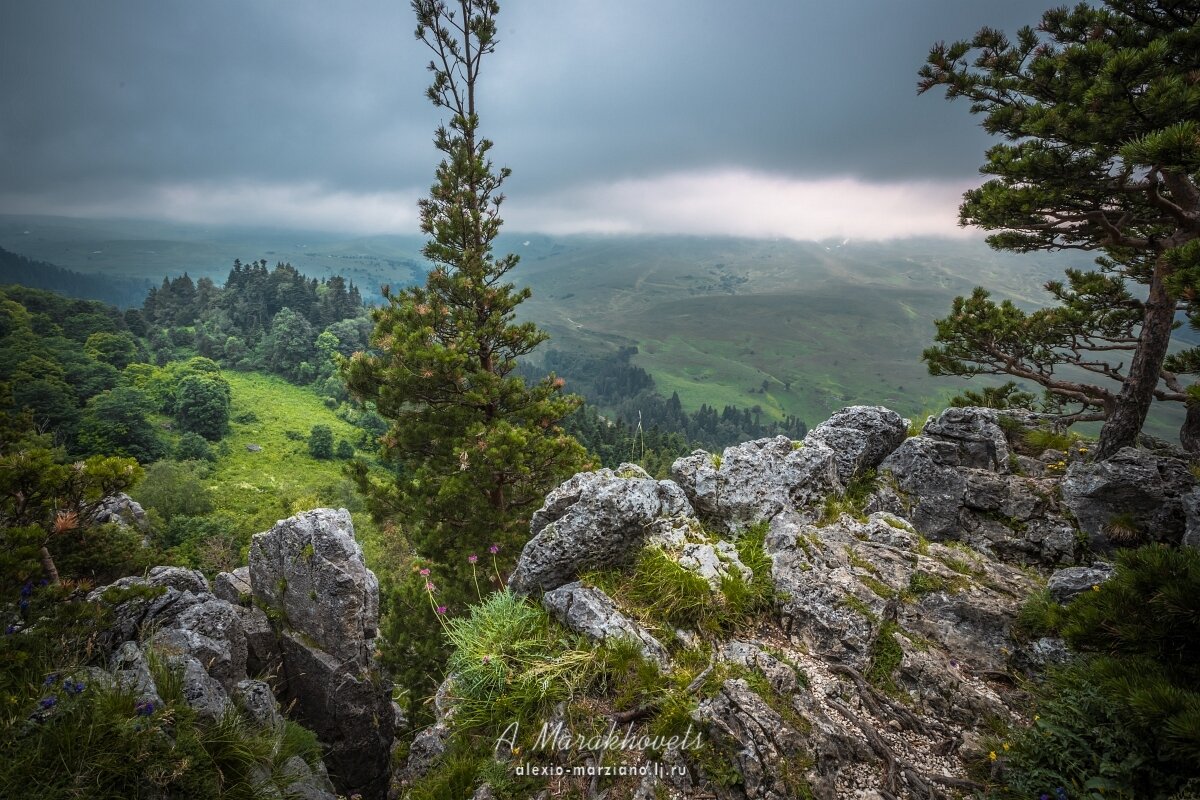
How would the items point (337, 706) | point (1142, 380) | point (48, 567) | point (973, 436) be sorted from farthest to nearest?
point (337, 706)
point (973, 436)
point (1142, 380)
point (48, 567)

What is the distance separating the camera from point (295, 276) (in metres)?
145

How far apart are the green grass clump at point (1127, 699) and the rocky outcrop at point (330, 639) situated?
14155 millimetres

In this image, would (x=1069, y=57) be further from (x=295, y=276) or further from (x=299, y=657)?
(x=295, y=276)

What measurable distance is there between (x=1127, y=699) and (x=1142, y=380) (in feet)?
25.8

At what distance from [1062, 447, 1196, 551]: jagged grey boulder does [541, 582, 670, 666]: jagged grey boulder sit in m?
6.88

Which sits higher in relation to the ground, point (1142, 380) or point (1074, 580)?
point (1142, 380)

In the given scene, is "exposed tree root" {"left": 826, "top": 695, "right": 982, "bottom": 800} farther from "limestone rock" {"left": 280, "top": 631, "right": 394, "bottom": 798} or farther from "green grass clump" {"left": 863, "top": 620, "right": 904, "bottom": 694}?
"limestone rock" {"left": 280, "top": 631, "right": 394, "bottom": 798}

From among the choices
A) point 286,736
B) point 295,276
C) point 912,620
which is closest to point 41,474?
point 286,736

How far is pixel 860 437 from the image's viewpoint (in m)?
9.70

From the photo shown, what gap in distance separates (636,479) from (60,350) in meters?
118

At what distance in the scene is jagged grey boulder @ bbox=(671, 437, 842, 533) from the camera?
8.34 meters

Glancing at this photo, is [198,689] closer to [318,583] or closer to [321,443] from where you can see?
[318,583]

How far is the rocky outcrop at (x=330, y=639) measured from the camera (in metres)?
12.7

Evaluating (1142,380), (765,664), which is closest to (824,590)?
(765,664)
